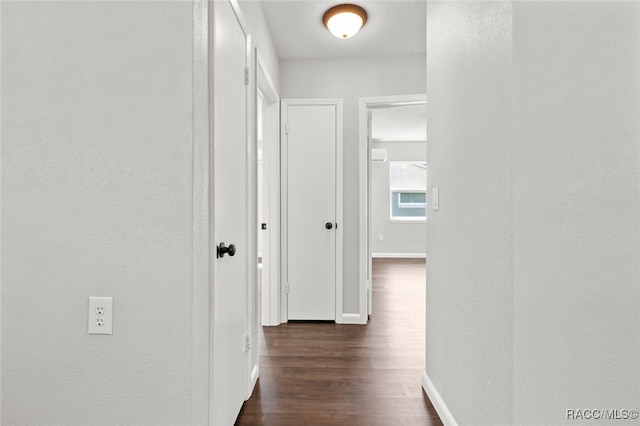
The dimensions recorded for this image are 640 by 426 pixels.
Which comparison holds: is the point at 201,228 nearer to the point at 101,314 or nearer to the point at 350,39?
the point at 101,314

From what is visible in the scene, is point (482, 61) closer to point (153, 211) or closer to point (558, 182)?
point (558, 182)

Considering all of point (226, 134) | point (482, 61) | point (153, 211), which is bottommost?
point (153, 211)

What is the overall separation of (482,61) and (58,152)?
4.85 ft

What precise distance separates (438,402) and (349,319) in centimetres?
154

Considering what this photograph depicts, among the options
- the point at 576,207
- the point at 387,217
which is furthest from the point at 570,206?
the point at 387,217

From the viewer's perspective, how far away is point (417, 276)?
18.2ft

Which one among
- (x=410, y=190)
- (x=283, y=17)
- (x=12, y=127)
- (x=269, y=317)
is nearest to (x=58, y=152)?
(x=12, y=127)

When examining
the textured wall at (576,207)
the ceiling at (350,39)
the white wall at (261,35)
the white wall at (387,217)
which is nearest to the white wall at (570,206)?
the textured wall at (576,207)

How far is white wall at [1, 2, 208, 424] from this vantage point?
1.12 metres

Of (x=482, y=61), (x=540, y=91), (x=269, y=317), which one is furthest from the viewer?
(x=269, y=317)

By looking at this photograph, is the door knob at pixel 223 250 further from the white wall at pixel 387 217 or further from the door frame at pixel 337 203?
the white wall at pixel 387 217

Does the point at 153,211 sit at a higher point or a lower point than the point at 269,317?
higher

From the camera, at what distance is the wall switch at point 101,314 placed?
1139mm

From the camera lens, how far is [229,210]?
63.7 inches
